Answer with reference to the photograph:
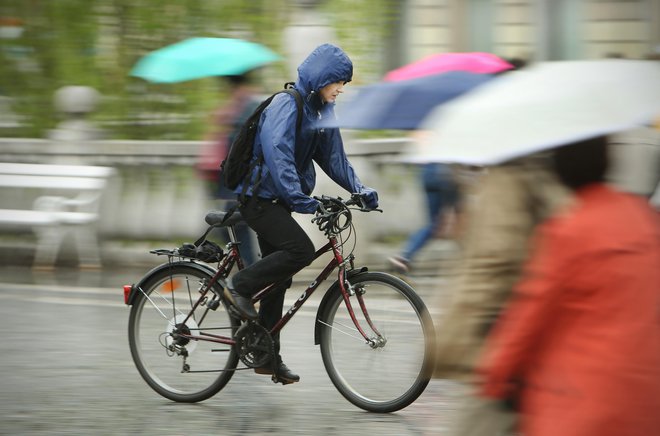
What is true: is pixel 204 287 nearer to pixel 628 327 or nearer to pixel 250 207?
pixel 250 207

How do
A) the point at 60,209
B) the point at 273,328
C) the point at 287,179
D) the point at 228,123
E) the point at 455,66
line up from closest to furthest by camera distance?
1. the point at 287,179
2. the point at 273,328
3. the point at 455,66
4. the point at 228,123
5. the point at 60,209

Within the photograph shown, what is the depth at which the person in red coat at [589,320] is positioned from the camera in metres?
2.84

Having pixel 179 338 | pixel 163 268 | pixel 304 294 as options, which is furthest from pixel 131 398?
pixel 304 294

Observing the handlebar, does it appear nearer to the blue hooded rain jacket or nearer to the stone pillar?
the blue hooded rain jacket

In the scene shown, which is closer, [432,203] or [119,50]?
[432,203]

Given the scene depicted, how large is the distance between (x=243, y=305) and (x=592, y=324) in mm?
3403

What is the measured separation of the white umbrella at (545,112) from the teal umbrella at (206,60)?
546 centimetres

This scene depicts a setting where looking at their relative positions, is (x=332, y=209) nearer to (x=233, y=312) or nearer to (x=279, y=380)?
(x=233, y=312)

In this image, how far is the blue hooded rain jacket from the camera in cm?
579

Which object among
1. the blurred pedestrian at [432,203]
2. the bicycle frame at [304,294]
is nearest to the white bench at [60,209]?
the blurred pedestrian at [432,203]

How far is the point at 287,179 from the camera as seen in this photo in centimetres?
579

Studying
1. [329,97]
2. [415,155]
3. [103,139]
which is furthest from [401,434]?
[103,139]

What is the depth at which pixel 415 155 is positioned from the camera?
317cm

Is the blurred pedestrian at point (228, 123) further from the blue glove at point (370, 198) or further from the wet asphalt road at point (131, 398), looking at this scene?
the blue glove at point (370, 198)
